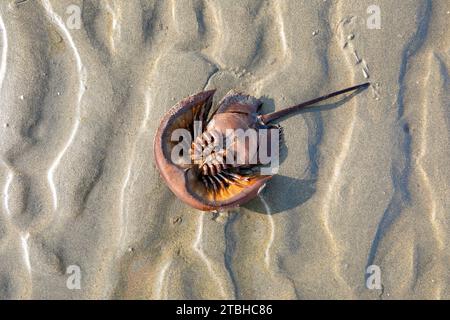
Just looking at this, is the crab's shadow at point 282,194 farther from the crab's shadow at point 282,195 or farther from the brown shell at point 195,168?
the brown shell at point 195,168

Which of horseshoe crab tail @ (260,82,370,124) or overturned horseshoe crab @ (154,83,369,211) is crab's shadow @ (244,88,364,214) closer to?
overturned horseshoe crab @ (154,83,369,211)

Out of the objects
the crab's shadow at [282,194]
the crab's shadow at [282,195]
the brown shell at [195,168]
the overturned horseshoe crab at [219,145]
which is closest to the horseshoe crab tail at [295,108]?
the overturned horseshoe crab at [219,145]

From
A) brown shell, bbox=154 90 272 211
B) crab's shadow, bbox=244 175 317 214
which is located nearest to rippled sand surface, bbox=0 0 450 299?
crab's shadow, bbox=244 175 317 214

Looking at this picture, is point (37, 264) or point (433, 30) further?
point (433, 30)

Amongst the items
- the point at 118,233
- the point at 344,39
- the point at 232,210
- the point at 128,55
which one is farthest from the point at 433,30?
the point at 118,233

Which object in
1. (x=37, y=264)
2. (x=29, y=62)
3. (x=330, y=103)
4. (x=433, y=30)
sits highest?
(x=433, y=30)

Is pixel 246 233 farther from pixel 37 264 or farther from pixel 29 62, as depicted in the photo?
pixel 29 62
